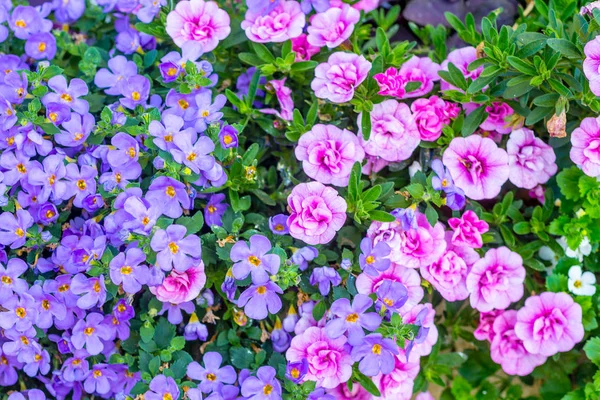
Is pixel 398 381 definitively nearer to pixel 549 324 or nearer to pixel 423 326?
pixel 423 326

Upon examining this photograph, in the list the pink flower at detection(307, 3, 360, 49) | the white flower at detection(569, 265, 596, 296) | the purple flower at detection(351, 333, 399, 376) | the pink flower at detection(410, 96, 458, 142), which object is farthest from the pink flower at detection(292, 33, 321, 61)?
the white flower at detection(569, 265, 596, 296)

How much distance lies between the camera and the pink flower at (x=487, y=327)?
203cm

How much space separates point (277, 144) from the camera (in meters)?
2.07

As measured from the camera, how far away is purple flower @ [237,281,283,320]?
1.69m

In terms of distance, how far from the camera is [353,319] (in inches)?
66.7

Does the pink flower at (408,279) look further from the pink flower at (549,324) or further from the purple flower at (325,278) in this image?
the pink flower at (549,324)

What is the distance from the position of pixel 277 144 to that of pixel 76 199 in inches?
23.1

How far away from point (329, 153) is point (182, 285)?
1.56ft

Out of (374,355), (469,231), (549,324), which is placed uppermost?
(469,231)

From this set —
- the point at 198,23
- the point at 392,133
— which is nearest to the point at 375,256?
the point at 392,133

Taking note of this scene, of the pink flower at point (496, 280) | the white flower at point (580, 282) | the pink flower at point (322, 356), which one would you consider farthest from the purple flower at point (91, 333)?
the white flower at point (580, 282)

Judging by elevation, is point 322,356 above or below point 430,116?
below

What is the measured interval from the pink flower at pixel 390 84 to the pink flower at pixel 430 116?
8 centimetres

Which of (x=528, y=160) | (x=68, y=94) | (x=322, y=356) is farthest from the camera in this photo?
(x=528, y=160)
